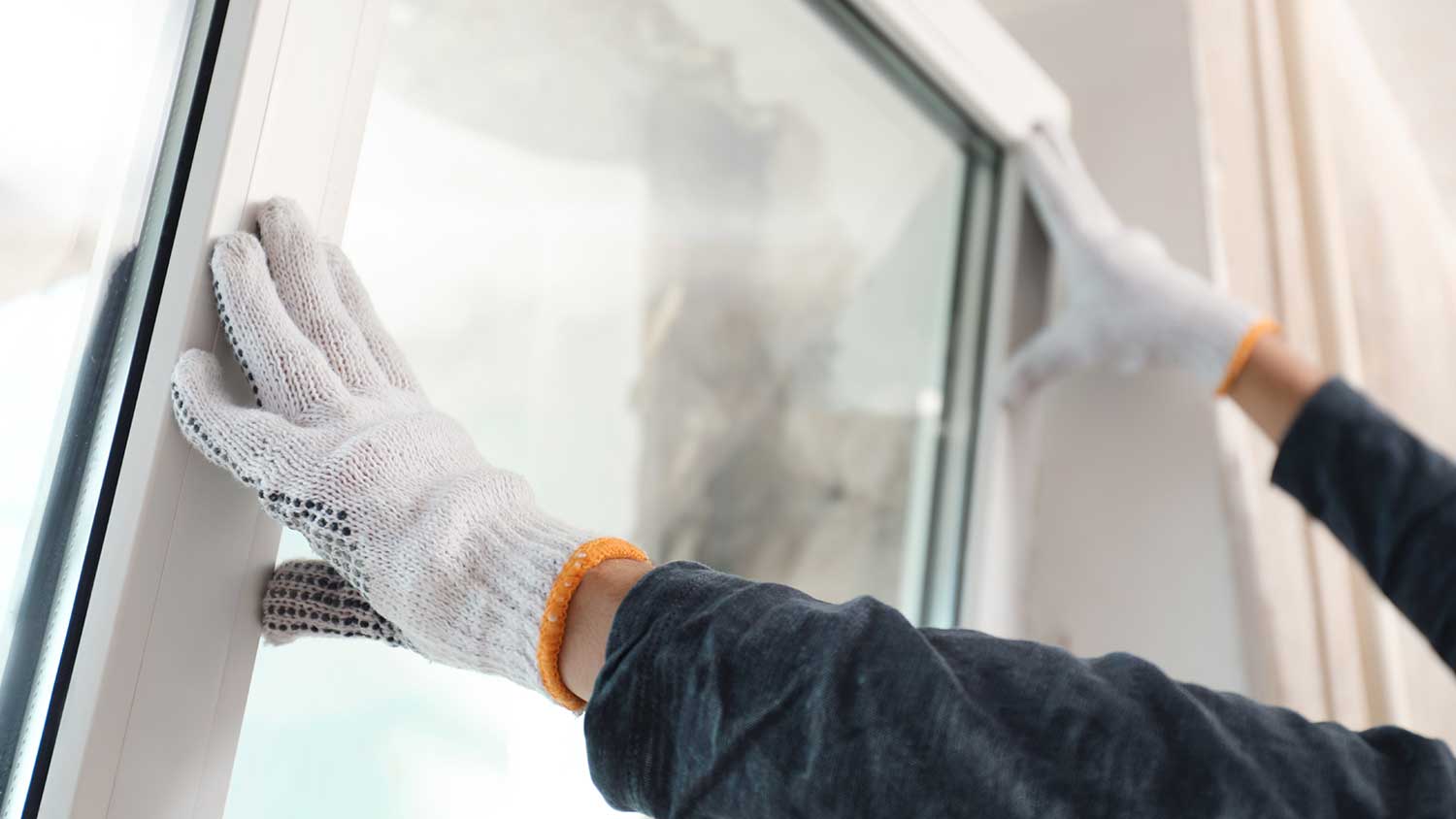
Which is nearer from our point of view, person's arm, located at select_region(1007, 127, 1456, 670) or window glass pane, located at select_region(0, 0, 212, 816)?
window glass pane, located at select_region(0, 0, 212, 816)

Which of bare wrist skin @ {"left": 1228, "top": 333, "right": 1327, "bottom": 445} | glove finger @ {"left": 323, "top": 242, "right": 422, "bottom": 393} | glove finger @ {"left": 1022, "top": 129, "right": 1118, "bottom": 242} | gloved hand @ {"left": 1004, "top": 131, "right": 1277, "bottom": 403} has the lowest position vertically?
glove finger @ {"left": 323, "top": 242, "right": 422, "bottom": 393}

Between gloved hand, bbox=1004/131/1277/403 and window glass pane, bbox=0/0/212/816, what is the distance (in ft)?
2.59

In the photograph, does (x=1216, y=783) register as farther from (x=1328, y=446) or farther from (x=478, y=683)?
(x=1328, y=446)

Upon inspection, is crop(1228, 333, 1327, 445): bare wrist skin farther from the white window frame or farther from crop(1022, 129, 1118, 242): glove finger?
the white window frame

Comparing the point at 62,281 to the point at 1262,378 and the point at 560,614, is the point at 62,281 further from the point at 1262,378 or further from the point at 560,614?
the point at 1262,378

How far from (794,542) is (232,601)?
0.50 m

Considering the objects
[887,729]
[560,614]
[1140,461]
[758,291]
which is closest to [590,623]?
[560,614]

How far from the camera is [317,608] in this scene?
487 millimetres

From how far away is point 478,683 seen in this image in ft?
2.12

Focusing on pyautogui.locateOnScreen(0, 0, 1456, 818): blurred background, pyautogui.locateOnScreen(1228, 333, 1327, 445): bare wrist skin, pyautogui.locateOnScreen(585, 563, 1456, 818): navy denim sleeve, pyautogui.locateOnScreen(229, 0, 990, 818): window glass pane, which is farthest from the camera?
pyautogui.locateOnScreen(1228, 333, 1327, 445): bare wrist skin

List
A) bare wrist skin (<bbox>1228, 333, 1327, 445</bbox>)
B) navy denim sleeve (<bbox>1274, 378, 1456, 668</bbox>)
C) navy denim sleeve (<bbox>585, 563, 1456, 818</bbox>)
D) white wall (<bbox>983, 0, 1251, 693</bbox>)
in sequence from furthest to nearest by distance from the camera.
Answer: white wall (<bbox>983, 0, 1251, 693</bbox>) < bare wrist skin (<bbox>1228, 333, 1327, 445</bbox>) < navy denim sleeve (<bbox>1274, 378, 1456, 668</bbox>) < navy denim sleeve (<bbox>585, 563, 1456, 818</bbox>)

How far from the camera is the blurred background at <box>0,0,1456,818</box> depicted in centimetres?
49

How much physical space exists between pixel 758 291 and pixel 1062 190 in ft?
1.24

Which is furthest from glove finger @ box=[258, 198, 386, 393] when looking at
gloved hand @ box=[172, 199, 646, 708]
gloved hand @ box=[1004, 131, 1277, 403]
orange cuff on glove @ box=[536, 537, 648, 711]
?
gloved hand @ box=[1004, 131, 1277, 403]
